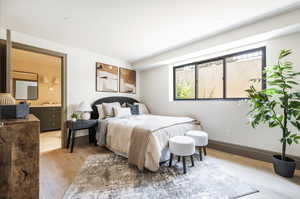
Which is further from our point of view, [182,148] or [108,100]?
[108,100]

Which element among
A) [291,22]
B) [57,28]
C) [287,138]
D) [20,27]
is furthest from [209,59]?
[20,27]

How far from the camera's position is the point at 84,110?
125 inches

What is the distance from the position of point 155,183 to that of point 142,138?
0.65 meters

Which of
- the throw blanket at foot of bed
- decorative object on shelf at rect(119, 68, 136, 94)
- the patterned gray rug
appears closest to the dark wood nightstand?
the patterned gray rug

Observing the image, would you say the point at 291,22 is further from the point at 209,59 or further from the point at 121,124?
the point at 121,124

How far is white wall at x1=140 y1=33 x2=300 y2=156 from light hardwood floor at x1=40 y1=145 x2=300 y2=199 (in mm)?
370

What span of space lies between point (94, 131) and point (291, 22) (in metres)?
4.40

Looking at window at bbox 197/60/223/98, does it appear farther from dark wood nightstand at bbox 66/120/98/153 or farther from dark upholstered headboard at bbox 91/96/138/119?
dark wood nightstand at bbox 66/120/98/153

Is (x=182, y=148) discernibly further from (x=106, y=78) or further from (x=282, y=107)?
(x=106, y=78)

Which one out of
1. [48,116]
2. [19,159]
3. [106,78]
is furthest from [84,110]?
[48,116]

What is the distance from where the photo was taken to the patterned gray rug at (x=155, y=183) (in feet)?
5.28

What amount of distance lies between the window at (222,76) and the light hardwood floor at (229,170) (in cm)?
138

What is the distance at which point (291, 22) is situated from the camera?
203 cm

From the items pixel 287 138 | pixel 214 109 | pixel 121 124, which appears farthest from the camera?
pixel 214 109
